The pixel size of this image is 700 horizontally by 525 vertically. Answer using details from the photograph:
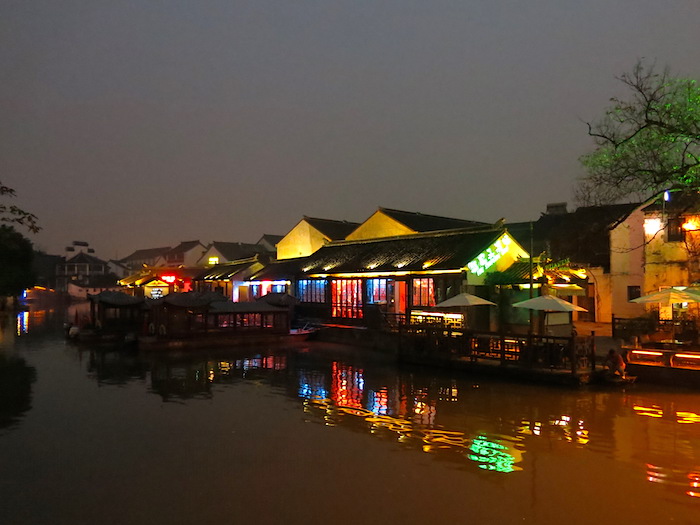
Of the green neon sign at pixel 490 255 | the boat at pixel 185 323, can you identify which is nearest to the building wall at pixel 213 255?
the boat at pixel 185 323

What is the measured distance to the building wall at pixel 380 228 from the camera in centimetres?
3247

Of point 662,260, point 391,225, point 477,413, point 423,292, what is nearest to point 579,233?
point 662,260

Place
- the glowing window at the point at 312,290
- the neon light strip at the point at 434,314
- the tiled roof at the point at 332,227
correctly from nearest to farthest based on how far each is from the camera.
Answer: the neon light strip at the point at 434,314
the glowing window at the point at 312,290
the tiled roof at the point at 332,227

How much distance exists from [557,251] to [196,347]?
71.9 feet

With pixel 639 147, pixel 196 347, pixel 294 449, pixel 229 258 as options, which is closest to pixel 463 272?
pixel 639 147

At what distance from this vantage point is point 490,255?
22.9m

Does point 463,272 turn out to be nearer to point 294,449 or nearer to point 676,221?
point 676,221

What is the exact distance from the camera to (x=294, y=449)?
31.1 feet

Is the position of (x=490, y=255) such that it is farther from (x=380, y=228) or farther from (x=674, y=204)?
(x=380, y=228)

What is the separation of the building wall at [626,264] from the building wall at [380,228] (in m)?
11.5

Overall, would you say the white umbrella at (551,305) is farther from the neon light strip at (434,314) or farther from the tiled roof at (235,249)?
the tiled roof at (235,249)

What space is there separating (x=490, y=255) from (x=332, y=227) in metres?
19.4

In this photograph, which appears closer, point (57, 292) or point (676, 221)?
point (676, 221)

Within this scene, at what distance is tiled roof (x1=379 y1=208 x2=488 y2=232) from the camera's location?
110 ft
